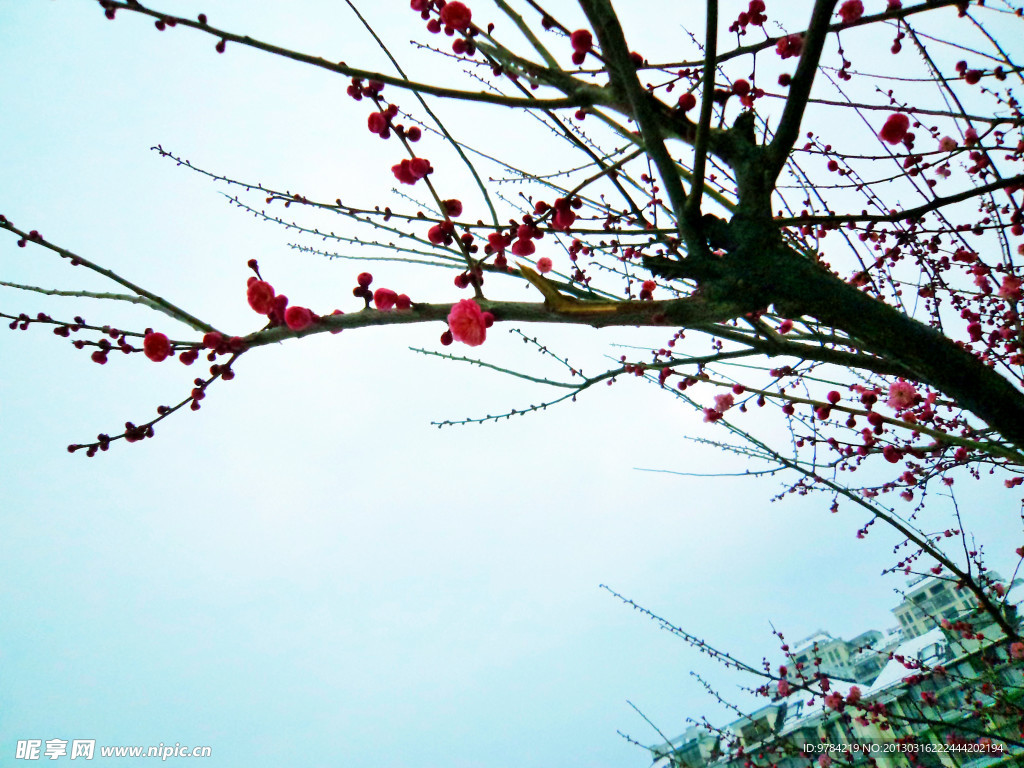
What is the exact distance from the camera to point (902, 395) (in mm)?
3035

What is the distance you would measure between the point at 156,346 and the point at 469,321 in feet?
3.03

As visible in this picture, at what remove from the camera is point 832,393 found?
2.79 meters

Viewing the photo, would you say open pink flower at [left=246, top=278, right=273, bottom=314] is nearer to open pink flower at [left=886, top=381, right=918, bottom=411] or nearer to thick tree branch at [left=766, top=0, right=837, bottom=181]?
thick tree branch at [left=766, top=0, right=837, bottom=181]

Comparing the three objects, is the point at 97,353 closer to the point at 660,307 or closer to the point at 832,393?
the point at 660,307

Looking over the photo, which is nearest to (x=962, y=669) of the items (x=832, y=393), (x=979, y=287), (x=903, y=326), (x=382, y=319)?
(x=979, y=287)

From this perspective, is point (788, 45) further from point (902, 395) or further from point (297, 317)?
point (297, 317)

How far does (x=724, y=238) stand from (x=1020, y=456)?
4.18ft

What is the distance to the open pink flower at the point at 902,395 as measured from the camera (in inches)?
119

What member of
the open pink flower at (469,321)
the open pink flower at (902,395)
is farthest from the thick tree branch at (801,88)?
the open pink flower at (902,395)

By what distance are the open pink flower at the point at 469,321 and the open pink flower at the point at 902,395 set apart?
290cm

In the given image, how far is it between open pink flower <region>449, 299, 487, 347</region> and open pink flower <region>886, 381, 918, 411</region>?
2901 mm

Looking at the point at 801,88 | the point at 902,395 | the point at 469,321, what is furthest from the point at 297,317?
the point at 902,395

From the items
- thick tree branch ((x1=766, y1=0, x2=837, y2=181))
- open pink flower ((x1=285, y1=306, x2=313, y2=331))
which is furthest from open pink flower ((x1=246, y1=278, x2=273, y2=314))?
thick tree branch ((x1=766, y1=0, x2=837, y2=181))

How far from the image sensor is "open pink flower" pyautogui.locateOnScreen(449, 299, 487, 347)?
1.39 meters
